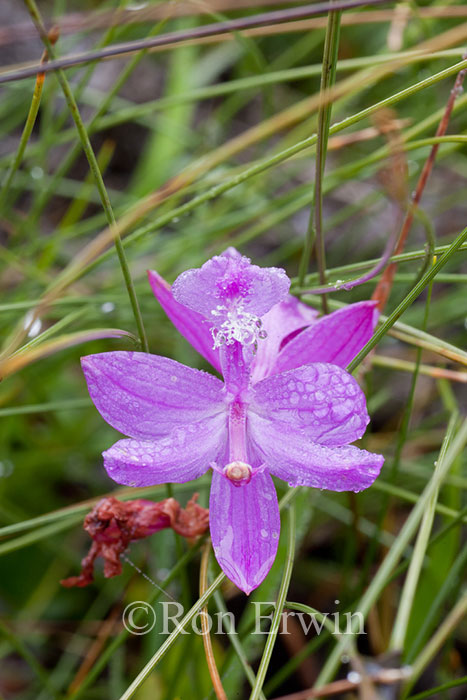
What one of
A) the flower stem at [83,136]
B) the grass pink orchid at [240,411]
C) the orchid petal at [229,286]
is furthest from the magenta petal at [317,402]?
the flower stem at [83,136]

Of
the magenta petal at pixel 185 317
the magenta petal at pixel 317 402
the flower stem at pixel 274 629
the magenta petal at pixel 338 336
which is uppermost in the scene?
the magenta petal at pixel 185 317

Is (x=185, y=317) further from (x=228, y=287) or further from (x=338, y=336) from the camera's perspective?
(x=338, y=336)

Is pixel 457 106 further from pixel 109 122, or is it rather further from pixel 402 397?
pixel 402 397

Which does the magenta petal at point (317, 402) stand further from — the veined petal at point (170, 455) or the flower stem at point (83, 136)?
the flower stem at point (83, 136)

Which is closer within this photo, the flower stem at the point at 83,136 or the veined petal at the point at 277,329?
the flower stem at the point at 83,136

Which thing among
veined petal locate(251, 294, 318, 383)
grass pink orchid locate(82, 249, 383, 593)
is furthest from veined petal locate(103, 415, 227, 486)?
veined petal locate(251, 294, 318, 383)

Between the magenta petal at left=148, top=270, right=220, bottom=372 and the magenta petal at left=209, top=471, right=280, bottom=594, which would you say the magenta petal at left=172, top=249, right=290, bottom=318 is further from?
the magenta petal at left=209, top=471, right=280, bottom=594
